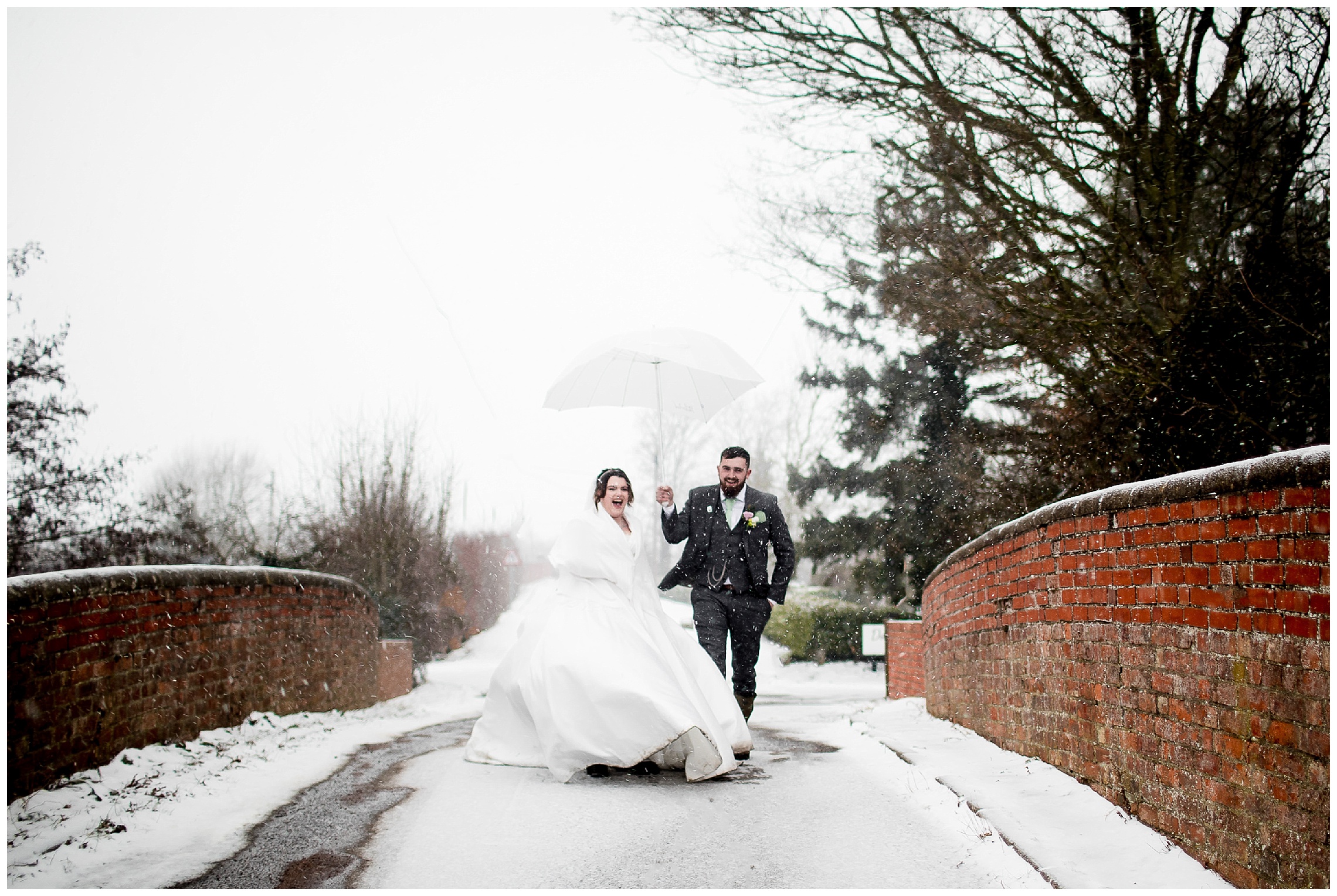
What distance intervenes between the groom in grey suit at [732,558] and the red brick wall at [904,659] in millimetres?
6305

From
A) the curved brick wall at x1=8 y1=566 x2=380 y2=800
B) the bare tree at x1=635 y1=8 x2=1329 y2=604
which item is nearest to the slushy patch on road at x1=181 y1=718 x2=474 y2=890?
the curved brick wall at x1=8 y1=566 x2=380 y2=800

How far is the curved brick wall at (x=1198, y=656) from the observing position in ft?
9.56

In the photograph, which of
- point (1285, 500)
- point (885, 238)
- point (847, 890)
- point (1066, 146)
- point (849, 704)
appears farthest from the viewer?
point (849, 704)

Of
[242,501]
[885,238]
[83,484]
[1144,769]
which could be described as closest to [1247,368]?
[885,238]

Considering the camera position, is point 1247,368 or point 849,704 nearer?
point 1247,368

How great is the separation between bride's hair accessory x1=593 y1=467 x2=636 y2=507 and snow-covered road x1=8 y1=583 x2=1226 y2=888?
1647mm

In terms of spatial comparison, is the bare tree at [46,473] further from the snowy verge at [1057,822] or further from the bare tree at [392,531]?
the snowy verge at [1057,822]

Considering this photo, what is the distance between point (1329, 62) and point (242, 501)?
2019cm

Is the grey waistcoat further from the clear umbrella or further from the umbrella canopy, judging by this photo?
the umbrella canopy

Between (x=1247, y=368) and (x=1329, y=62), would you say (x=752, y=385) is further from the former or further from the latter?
(x=1329, y=62)

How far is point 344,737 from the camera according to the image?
7.48 metres

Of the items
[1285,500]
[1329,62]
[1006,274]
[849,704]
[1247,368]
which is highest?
[1329,62]

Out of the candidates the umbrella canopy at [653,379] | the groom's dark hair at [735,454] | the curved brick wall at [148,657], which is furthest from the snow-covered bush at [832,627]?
the groom's dark hair at [735,454]

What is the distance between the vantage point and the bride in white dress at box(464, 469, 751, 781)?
527 cm
